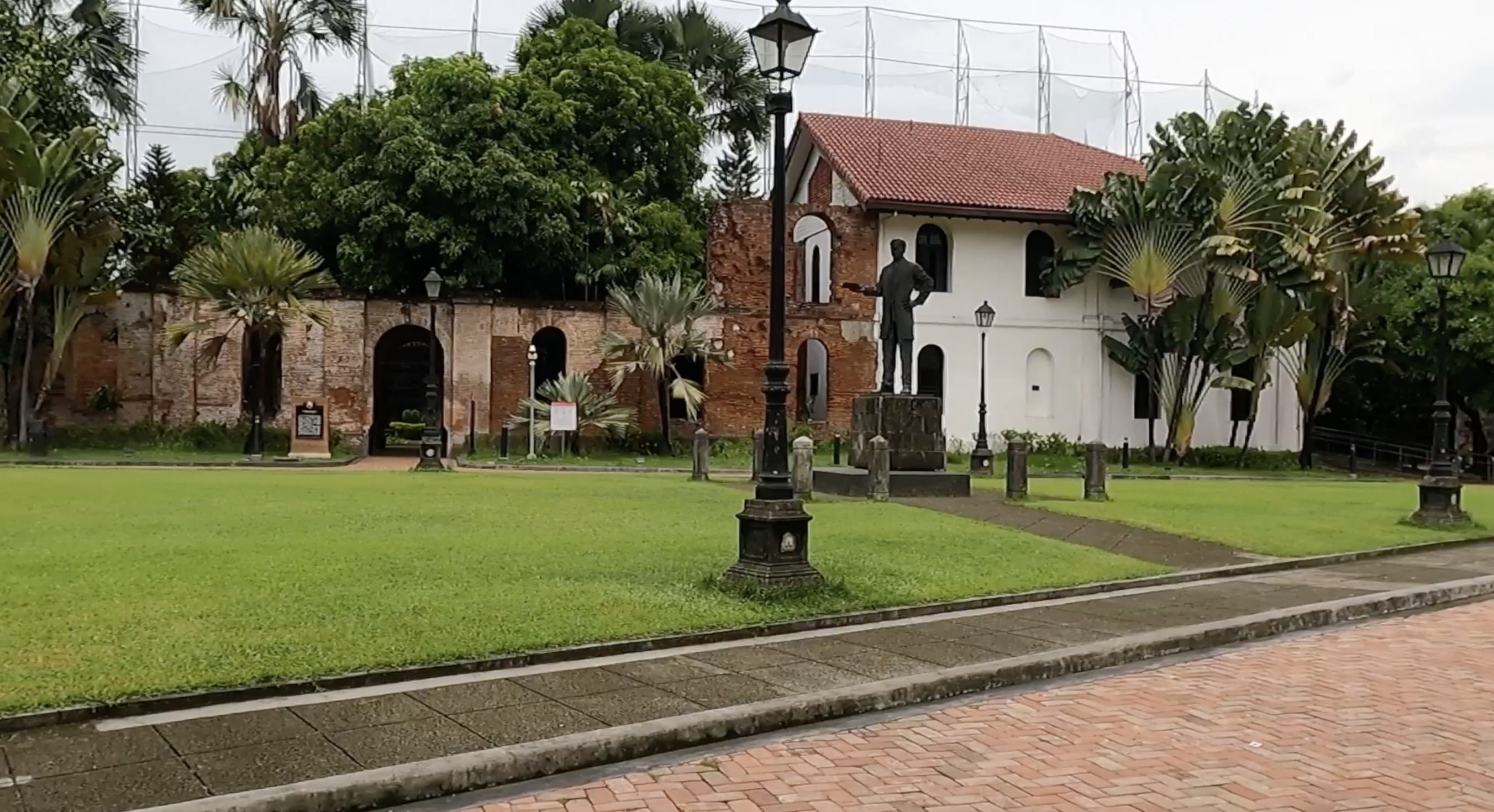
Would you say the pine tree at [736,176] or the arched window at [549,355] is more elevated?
the pine tree at [736,176]

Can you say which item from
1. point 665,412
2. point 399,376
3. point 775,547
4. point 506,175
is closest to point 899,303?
point 775,547

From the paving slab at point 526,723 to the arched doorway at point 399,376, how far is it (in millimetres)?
25990

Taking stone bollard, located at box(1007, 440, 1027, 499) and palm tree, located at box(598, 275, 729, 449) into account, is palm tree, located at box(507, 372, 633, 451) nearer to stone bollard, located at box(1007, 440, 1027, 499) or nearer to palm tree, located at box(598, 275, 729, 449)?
palm tree, located at box(598, 275, 729, 449)

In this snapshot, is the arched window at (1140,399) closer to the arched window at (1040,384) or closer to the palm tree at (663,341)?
the arched window at (1040,384)

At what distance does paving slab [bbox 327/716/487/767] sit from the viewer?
4.76 metres

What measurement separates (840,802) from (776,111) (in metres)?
5.62

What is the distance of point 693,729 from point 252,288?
23.7 metres

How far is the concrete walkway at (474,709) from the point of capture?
4.46 m

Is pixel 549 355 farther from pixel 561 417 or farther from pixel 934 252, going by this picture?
pixel 934 252

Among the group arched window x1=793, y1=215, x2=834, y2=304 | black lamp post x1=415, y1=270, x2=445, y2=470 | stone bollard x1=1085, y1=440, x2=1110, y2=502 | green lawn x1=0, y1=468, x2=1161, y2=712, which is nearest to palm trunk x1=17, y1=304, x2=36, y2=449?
black lamp post x1=415, y1=270, x2=445, y2=470

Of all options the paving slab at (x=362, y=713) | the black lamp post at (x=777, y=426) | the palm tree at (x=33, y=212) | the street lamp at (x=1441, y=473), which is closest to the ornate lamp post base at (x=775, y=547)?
the black lamp post at (x=777, y=426)

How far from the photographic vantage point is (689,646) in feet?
23.8

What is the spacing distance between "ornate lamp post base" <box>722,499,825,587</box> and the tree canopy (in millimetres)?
22101

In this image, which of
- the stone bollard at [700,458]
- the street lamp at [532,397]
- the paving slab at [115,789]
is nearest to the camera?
the paving slab at [115,789]
